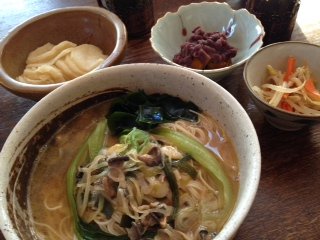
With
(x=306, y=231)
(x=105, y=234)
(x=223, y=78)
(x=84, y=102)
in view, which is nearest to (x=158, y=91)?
(x=84, y=102)

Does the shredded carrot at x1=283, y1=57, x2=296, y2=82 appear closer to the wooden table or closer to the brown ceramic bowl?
the wooden table

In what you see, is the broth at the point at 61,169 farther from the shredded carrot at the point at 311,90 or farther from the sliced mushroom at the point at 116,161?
the shredded carrot at the point at 311,90

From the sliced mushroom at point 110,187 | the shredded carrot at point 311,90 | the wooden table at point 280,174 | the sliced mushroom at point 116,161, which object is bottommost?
the wooden table at point 280,174

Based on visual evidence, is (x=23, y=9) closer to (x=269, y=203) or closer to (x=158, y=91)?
(x=158, y=91)

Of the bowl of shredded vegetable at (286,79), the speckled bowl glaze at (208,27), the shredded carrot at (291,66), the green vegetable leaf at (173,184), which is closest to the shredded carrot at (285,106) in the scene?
the bowl of shredded vegetable at (286,79)

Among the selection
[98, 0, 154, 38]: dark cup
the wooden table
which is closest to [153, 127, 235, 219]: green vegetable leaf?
the wooden table
